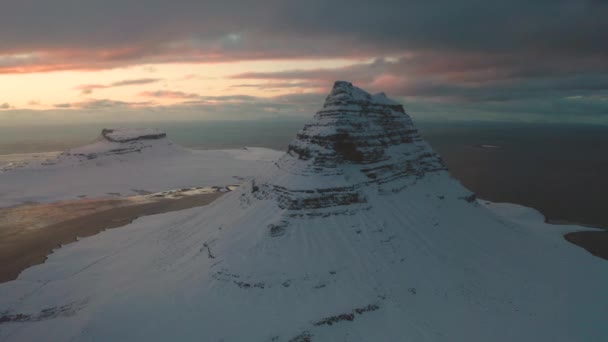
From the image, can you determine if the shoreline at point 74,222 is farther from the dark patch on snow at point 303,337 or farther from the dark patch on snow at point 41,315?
the dark patch on snow at point 303,337

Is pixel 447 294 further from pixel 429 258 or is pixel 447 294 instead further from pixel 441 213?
pixel 441 213

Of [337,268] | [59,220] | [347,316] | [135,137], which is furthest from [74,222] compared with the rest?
[135,137]

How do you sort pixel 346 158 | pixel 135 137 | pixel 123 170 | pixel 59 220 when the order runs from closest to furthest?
pixel 346 158
pixel 59 220
pixel 123 170
pixel 135 137

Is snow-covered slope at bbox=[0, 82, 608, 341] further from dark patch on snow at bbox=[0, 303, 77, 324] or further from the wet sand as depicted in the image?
the wet sand

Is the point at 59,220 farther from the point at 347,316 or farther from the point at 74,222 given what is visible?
the point at 347,316

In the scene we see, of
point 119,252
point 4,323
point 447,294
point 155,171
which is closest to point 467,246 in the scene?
point 447,294

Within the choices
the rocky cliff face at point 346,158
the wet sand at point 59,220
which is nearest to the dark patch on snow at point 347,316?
the rocky cliff face at point 346,158
